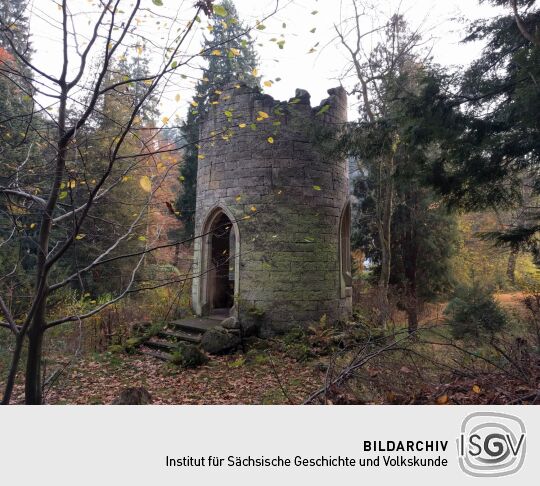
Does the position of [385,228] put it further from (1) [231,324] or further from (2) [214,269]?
(2) [214,269]

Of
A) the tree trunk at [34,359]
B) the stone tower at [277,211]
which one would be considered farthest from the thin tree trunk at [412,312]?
the tree trunk at [34,359]

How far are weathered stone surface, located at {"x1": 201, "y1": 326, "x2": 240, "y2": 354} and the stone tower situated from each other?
19.0 inches

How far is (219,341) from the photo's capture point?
6.41 m

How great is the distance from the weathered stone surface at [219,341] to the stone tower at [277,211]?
0.48 meters

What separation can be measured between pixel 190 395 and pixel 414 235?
9546 millimetres

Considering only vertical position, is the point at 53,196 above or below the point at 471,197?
below

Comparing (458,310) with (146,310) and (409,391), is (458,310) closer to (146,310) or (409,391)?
(409,391)

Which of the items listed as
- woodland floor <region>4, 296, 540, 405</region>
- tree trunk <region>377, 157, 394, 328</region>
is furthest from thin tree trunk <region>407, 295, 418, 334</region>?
woodland floor <region>4, 296, 540, 405</region>

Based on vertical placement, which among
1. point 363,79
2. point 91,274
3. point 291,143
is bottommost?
point 91,274

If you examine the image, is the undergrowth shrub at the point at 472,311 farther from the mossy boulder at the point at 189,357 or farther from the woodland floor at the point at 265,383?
the mossy boulder at the point at 189,357

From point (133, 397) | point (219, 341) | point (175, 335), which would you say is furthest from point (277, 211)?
point (133, 397)

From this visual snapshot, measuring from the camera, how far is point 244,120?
7.29m
